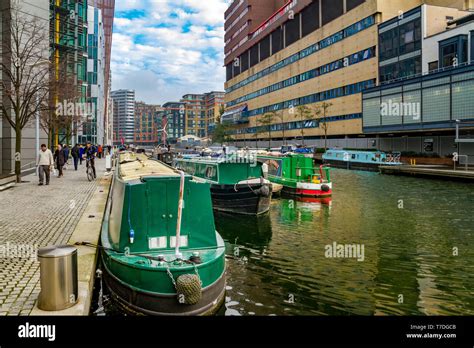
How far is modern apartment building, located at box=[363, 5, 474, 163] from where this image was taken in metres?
46.0

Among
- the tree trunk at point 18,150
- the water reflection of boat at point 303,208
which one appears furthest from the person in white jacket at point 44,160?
the water reflection of boat at point 303,208

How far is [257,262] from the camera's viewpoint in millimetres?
12703

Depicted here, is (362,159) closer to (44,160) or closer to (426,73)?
(426,73)

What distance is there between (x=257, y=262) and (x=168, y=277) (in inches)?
226

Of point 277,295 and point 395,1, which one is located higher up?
point 395,1

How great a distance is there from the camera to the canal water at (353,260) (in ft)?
30.3

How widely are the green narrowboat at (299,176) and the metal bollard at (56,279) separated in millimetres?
20766

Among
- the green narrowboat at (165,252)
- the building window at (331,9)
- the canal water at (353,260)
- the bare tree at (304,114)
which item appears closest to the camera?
the green narrowboat at (165,252)

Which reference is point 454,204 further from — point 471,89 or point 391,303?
point 471,89

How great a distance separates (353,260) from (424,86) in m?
44.5

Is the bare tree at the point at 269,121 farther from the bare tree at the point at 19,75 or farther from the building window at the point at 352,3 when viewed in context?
the bare tree at the point at 19,75

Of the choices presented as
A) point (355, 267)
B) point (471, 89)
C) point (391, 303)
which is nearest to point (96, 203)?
point (355, 267)

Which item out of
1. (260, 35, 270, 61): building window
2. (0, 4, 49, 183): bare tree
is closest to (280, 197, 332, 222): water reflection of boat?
(0, 4, 49, 183): bare tree

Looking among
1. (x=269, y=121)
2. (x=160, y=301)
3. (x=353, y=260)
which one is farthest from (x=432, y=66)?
(x=160, y=301)
